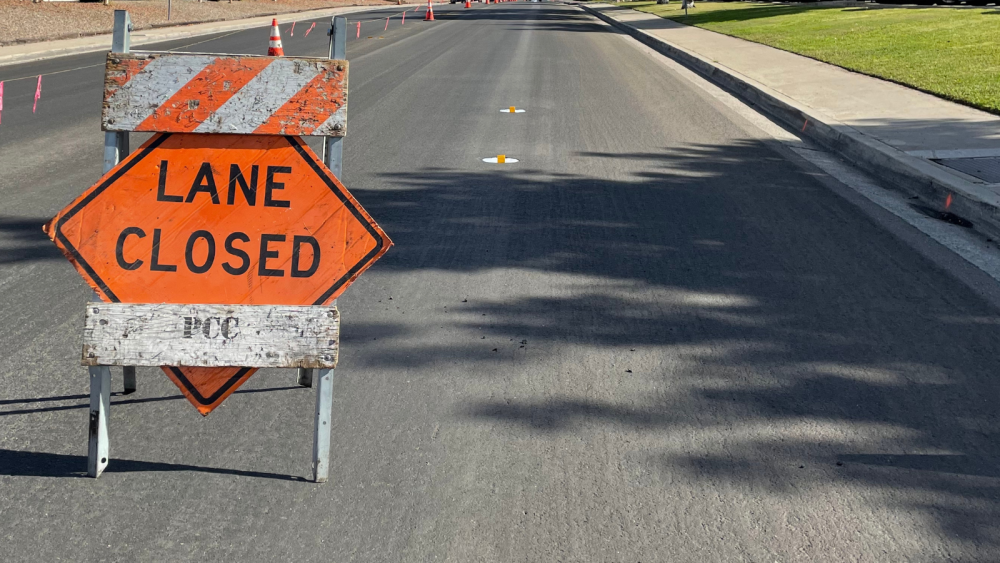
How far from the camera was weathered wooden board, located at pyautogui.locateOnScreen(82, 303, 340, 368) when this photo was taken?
3.46m

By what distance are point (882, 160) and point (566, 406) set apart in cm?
662

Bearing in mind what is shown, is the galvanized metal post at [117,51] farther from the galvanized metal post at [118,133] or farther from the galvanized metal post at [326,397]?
the galvanized metal post at [326,397]

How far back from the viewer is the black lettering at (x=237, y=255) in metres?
3.54

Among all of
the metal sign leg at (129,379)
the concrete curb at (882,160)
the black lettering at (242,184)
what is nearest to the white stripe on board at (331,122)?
the black lettering at (242,184)

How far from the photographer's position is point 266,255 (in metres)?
3.57

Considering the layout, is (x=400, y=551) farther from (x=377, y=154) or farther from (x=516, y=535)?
(x=377, y=154)

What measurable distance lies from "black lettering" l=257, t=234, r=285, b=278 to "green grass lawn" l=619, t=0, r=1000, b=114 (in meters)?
11.2

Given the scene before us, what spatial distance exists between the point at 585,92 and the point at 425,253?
31.8ft

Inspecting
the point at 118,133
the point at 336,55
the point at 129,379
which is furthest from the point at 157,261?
the point at 336,55

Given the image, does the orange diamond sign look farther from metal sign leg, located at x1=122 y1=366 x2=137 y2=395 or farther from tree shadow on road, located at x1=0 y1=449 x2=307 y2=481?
metal sign leg, located at x1=122 y1=366 x2=137 y2=395

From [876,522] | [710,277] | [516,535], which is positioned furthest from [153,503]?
[710,277]

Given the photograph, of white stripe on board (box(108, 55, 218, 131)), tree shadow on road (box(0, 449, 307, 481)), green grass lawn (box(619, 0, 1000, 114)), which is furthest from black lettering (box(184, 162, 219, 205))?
green grass lawn (box(619, 0, 1000, 114))

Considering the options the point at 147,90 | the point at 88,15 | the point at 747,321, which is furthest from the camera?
the point at 88,15

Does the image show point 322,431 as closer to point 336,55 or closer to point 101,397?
point 101,397
